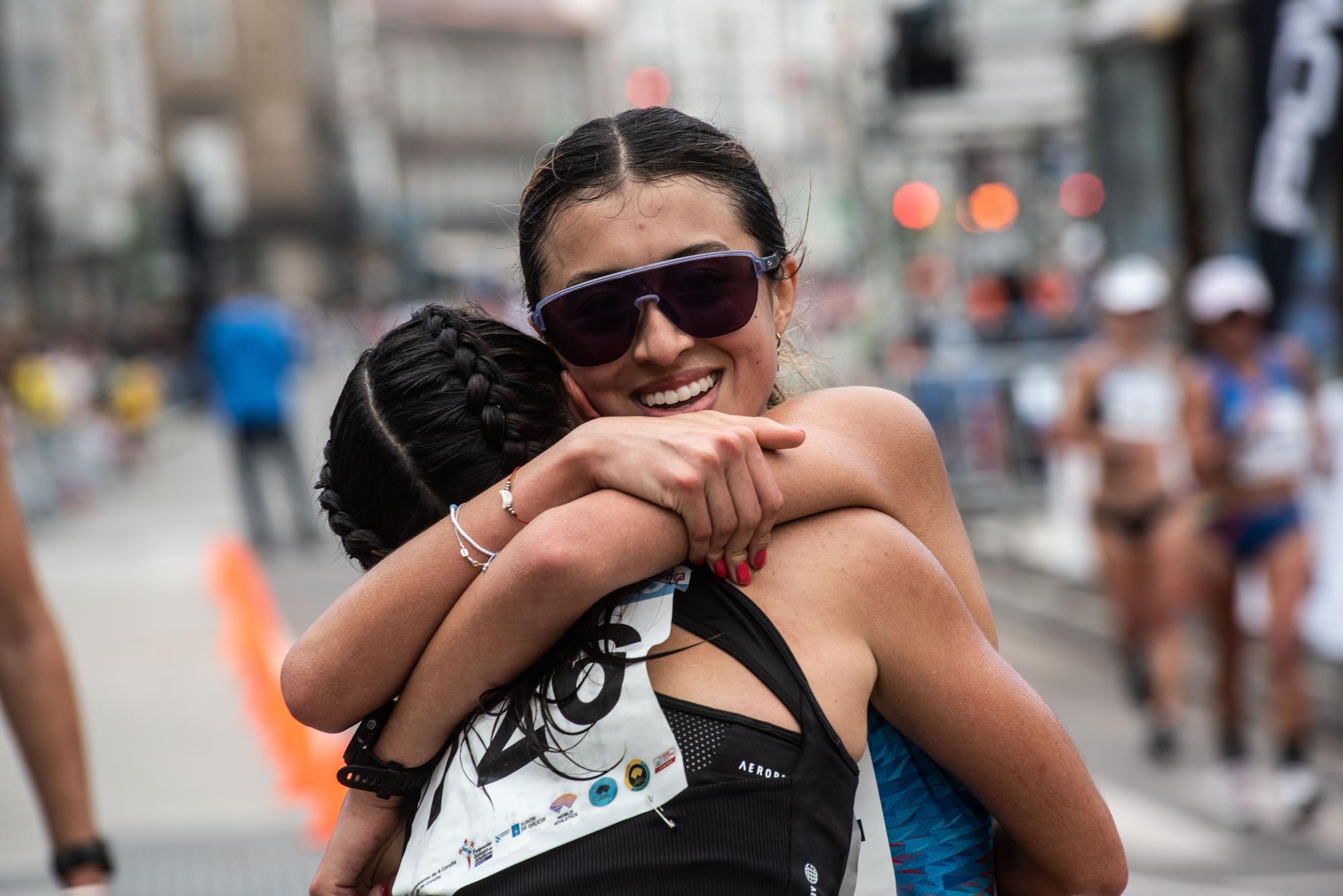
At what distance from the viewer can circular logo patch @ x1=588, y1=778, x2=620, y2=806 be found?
1.38 meters

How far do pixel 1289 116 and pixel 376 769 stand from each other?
7.85 m

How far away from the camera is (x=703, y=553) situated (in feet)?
4.73

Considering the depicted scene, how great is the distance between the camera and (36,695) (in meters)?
2.48

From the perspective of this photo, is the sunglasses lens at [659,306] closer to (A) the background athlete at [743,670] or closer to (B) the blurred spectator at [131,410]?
(A) the background athlete at [743,670]

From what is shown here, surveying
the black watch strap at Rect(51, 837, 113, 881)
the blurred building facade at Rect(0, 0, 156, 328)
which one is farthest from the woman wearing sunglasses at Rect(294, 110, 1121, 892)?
the blurred building facade at Rect(0, 0, 156, 328)

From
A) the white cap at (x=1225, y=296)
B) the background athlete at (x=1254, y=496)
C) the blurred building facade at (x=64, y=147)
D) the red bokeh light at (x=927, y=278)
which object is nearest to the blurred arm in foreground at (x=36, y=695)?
the background athlete at (x=1254, y=496)

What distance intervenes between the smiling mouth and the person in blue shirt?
12096mm

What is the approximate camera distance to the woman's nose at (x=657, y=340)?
165 centimetres

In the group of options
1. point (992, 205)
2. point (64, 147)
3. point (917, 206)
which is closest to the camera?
point (992, 205)

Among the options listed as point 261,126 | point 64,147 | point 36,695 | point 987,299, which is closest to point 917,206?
point 987,299

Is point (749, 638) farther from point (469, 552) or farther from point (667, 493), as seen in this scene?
point (469, 552)

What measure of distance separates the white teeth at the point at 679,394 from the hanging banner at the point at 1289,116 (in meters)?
7.16

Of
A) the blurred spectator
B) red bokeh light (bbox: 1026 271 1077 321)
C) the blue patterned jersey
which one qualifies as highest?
the blue patterned jersey

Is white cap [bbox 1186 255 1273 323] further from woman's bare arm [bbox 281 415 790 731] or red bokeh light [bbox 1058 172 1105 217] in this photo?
red bokeh light [bbox 1058 172 1105 217]
